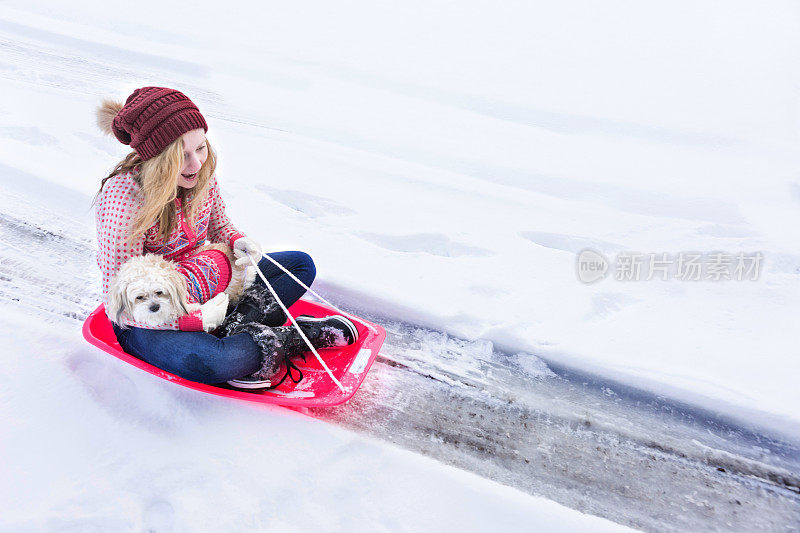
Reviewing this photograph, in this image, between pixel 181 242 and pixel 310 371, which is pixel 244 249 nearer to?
pixel 181 242

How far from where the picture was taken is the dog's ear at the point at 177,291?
150 cm

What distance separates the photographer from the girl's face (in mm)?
1521

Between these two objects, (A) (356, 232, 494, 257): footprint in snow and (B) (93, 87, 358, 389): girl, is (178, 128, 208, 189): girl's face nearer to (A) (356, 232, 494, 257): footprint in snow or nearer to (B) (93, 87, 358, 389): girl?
(B) (93, 87, 358, 389): girl

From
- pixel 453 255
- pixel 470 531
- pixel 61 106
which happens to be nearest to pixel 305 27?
pixel 61 106

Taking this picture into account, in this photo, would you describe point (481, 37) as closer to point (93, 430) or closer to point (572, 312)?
point (572, 312)

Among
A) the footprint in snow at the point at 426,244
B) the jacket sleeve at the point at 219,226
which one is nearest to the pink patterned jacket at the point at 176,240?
the jacket sleeve at the point at 219,226

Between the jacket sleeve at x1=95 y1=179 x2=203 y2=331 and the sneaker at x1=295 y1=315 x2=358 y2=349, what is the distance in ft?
1.57

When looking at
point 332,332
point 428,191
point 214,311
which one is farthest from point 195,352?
point 428,191

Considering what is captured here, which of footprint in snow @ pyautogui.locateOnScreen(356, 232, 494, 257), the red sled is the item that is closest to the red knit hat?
the red sled

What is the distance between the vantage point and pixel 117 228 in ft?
4.92

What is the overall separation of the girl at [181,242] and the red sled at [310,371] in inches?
1.3

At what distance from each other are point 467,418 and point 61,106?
3379 millimetres

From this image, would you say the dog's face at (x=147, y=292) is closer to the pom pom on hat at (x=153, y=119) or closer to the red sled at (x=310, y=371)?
the red sled at (x=310, y=371)

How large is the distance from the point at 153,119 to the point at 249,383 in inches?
32.9
